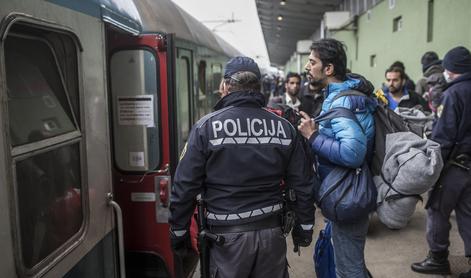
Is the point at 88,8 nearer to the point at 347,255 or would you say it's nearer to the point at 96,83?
the point at 96,83

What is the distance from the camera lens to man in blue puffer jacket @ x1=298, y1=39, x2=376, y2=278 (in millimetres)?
2580

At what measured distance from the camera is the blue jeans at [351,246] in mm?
2787

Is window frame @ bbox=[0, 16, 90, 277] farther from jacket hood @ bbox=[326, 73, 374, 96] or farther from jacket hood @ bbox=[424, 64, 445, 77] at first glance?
jacket hood @ bbox=[424, 64, 445, 77]

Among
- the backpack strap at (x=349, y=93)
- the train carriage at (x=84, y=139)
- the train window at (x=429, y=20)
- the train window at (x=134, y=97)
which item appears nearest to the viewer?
the train carriage at (x=84, y=139)

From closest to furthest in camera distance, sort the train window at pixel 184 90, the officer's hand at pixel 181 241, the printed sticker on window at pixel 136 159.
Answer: the officer's hand at pixel 181 241 < the printed sticker on window at pixel 136 159 < the train window at pixel 184 90

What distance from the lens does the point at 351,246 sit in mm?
2816

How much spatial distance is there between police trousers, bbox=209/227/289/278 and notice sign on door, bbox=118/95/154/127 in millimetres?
1311

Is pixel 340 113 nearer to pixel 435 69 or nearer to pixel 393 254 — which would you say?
pixel 393 254

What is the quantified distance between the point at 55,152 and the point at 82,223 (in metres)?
0.48

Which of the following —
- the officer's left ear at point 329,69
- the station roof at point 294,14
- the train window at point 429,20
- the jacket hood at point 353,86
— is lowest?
the jacket hood at point 353,86

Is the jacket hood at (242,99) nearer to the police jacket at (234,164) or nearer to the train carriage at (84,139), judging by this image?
the police jacket at (234,164)

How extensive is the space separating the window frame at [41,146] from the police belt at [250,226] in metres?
0.68

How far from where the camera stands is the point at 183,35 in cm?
492

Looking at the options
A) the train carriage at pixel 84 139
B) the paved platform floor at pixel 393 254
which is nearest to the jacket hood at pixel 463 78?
the paved platform floor at pixel 393 254
